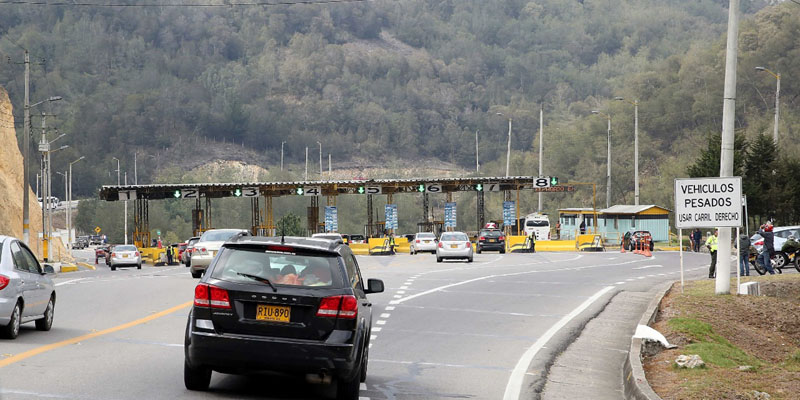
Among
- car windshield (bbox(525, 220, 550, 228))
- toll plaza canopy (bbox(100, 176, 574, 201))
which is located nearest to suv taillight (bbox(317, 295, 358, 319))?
toll plaza canopy (bbox(100, 176, 574, 201))

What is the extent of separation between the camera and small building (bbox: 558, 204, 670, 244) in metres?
76.5

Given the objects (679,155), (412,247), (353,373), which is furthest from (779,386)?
(679,155)

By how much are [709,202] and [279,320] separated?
1589cm

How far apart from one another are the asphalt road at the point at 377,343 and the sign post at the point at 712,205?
2863mm

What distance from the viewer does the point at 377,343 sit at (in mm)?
16047

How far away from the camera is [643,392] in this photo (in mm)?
10883

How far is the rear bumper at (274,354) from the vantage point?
10.0m

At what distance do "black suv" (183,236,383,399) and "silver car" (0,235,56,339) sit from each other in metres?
5.30

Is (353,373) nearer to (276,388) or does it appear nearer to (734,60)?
(276,388)

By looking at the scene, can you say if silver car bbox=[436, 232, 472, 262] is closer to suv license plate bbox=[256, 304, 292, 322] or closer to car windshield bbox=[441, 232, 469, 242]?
car windshield bbox=[441, 232, 469, 242]

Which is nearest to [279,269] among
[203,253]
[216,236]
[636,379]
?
[636,379]

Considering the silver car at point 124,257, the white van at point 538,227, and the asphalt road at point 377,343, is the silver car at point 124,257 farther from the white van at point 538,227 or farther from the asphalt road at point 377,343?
the white van at point 538,227

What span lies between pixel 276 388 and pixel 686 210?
14899 mm

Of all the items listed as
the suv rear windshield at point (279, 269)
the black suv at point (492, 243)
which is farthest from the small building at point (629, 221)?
the suv rear windshield at point (279, 269)
